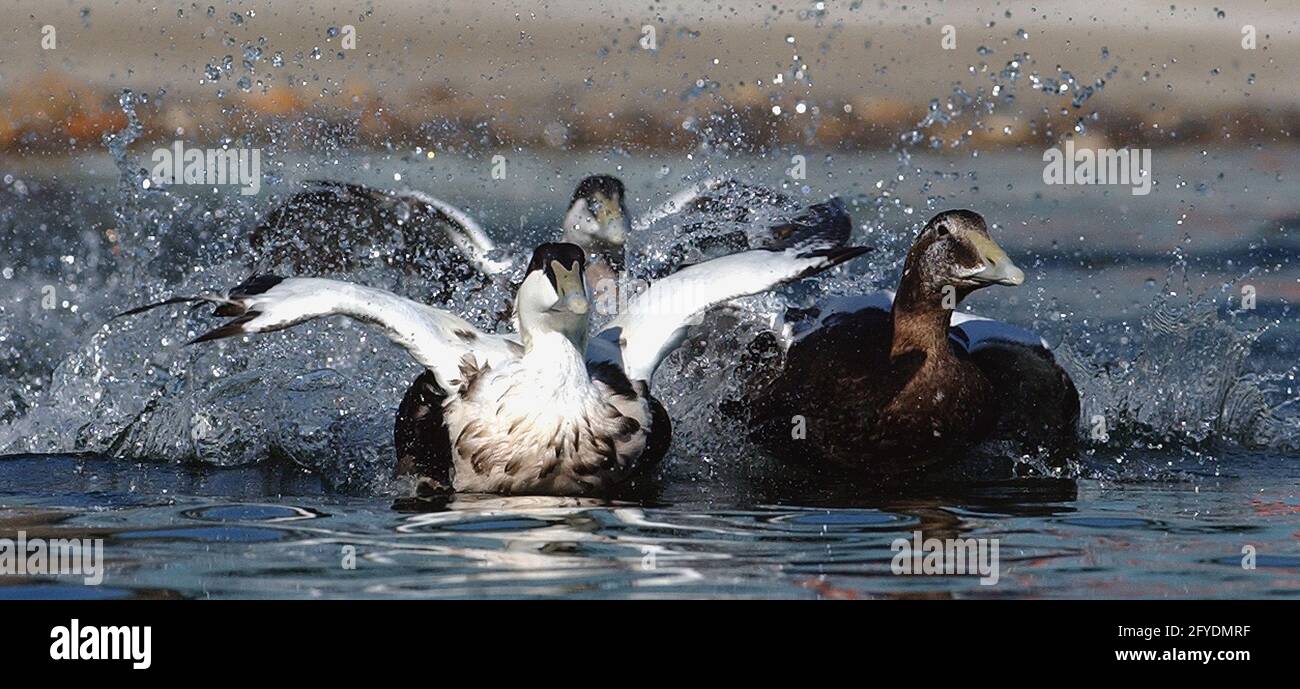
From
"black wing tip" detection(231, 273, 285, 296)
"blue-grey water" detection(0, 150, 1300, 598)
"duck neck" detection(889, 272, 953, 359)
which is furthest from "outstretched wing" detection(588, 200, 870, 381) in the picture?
"black wing tip" detection(231, 273, 285, 296)

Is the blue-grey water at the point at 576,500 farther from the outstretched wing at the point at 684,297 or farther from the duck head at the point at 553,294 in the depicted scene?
the duck head at the point at 553,294

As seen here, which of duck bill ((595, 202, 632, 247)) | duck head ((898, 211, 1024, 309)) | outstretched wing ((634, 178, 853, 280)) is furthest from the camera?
duck bill ((595, 202, 632, 247))

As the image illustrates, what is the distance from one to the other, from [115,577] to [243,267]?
398 cm

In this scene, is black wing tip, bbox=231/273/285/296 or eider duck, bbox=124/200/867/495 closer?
eider duck, bbox=124/200/867/495

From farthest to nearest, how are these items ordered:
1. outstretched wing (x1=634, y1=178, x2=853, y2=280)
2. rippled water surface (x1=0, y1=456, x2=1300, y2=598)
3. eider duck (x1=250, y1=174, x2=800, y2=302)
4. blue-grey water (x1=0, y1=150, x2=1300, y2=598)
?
eider duck (x1=250, y1=174, x2=800, y2=302)
outstretched wing (x1=634, y1=178, x2=853, y2=280)
blue-grey water (x1=0, y1=150, x2=1300, y2=598)
rippled water surface (x1=0, y1=456, x2=1300, y2=598)

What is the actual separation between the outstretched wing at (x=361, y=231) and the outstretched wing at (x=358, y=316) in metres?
1.80

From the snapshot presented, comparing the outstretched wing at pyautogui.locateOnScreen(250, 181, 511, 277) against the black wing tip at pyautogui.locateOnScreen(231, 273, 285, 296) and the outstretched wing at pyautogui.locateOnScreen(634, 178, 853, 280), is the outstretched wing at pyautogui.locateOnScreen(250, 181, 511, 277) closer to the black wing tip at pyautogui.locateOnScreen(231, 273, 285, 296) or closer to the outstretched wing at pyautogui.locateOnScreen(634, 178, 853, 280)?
the outstretched wing at pyautogui.locateOnScreen(634, 178, 853, 280)

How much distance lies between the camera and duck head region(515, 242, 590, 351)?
8.03 meters

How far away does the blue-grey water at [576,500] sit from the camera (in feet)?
21.9

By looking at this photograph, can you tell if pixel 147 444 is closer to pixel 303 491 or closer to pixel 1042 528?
pixel 303 491

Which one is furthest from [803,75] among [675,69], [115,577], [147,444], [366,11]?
[115,577]

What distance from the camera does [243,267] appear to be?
10445 mm

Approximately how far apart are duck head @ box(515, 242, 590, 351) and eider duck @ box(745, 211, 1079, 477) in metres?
1.03
